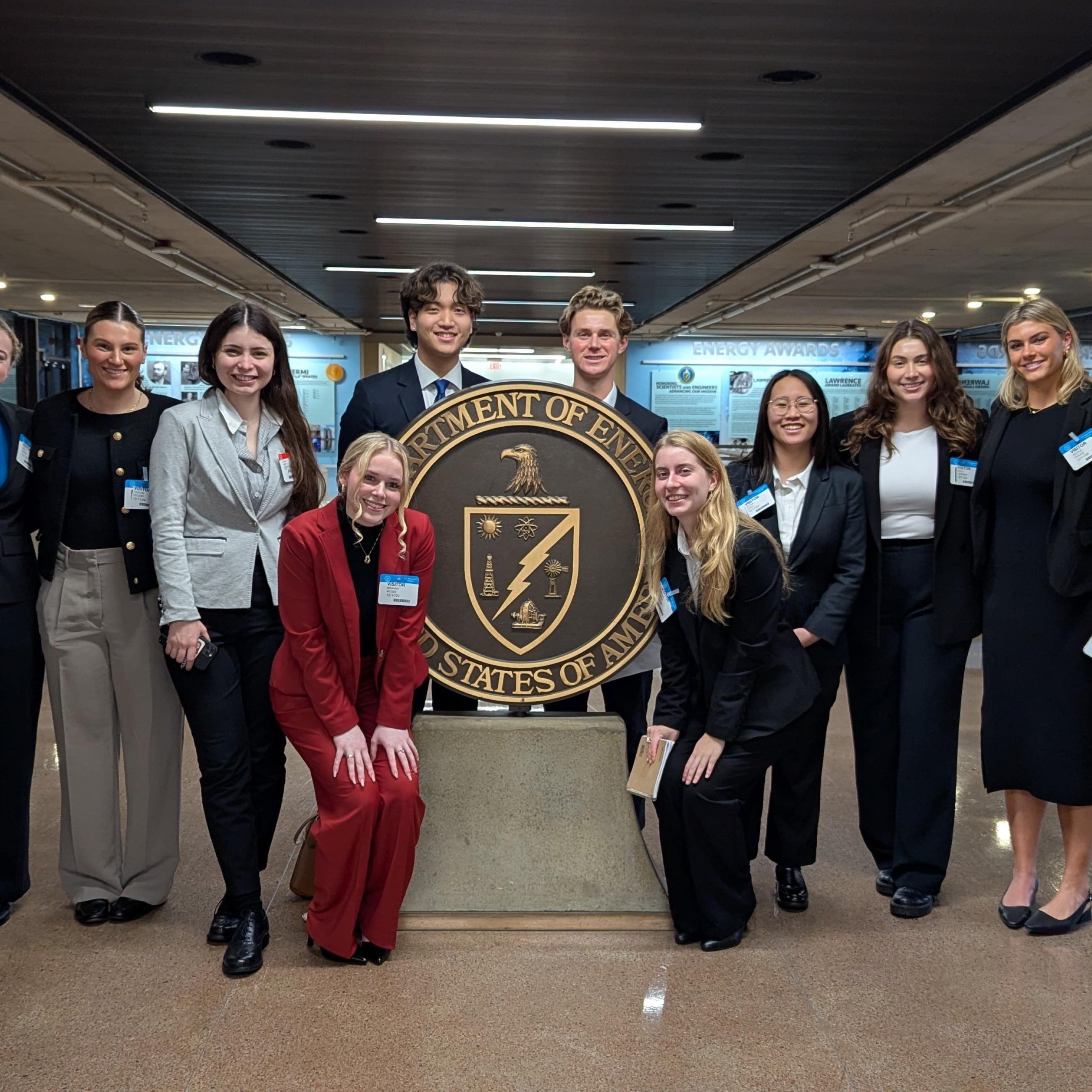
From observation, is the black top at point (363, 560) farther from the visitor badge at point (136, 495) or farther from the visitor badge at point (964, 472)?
the visitor badge at point (964, 472)

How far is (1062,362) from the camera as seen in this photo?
3016 millimetres

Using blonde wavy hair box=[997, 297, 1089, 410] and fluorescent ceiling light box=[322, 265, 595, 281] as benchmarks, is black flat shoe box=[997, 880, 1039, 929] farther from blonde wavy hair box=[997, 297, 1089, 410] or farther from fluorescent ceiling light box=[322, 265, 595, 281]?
fluorescent ceiling light box=[322, 265, 595, 281]

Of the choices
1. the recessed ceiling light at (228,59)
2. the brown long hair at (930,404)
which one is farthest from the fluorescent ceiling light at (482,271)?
the brown long hair at (930,404)

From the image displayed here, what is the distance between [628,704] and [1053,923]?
128 cm

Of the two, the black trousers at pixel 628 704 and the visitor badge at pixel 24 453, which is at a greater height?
the visitor badge at pixel 24 453

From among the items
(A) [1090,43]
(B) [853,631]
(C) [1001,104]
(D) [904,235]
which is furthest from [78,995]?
(D) [904,235]

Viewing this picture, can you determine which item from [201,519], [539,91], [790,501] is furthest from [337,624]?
[539,91]

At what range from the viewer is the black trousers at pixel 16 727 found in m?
2.95

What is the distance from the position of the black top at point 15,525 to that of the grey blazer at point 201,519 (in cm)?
39

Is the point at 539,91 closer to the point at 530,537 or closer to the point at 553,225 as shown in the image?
the point at 553,225

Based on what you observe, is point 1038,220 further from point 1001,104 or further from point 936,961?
point 936,961

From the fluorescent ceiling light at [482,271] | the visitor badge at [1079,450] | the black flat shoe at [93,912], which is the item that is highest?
the fluorescent ceiling light at [482,271]

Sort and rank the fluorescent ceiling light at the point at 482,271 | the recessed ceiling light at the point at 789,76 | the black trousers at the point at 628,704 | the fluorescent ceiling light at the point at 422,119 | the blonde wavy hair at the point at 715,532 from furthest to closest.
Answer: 1. the fluorescent ceiling light at the point at 482,271
2. the fluorescent ceiling light at the point at 422,119
3. the recessed ceiling light at the point at 789,76
4. the black trousers at the point at 628,704
5. the blonde wavy hair at the point at 715,532

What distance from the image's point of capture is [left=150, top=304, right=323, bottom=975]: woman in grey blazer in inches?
108
